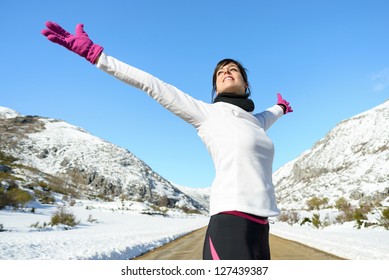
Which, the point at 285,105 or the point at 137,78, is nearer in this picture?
the point at 137,78

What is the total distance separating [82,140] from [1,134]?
21570 millimetres

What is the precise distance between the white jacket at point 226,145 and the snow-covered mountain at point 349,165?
60823 mm

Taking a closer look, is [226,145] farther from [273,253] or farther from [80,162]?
[80,162]

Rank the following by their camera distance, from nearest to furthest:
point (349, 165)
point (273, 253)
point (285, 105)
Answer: point (285, 105) < point (273, 253) < point (349, 165)

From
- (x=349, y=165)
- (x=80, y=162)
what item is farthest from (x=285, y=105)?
(x=349, y=165)

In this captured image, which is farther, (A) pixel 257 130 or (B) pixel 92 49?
(A) pixel 257 130

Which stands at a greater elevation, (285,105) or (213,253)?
(285,105)

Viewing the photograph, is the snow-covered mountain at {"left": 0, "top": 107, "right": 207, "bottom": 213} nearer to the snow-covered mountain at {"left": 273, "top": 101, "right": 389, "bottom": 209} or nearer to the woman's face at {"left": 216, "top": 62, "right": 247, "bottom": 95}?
the snow-covered mountain at {"left": 273, "top": 101, "right": 389, "bottom": 209}

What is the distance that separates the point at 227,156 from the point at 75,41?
3.72 feet

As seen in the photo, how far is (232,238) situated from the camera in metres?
1.74

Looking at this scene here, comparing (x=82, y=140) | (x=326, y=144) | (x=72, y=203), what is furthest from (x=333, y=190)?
(x=82, y=140)

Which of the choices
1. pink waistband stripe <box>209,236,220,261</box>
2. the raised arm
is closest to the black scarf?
the raised arm
